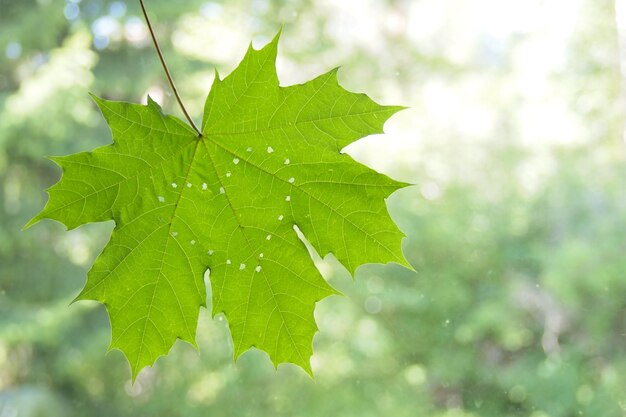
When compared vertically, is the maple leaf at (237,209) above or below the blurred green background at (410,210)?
above

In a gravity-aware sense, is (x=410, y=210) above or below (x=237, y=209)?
below

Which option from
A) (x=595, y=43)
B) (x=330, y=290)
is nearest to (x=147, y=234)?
(x=330, y=290)

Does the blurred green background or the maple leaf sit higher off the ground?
the maple leaf

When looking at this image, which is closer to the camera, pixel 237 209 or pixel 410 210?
pixel 237 209

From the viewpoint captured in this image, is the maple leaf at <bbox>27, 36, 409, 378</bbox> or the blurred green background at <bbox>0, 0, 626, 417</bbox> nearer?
the maple leaf at <bbox>27, 36, 409, 378</bbox>

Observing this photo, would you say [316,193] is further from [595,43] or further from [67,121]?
[67,121]
